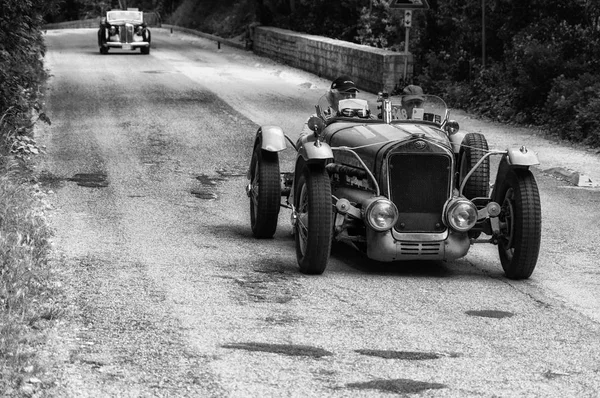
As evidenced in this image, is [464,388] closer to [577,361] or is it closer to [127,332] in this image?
[577,361]

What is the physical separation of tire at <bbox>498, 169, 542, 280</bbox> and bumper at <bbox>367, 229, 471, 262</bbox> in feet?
1.26

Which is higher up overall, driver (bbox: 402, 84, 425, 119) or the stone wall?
driver (bbox: 402, 84, 425, 119)

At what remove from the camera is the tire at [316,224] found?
30.1 ft

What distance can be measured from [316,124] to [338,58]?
63.9 ft

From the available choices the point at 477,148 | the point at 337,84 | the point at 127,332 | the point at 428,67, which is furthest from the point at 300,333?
the point at 428,67

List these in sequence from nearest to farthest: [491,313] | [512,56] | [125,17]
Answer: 1. [491,313]
2. [512,56]
3. [125,17]

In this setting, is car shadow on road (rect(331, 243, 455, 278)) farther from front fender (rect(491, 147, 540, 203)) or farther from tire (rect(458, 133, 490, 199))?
front fender (rect(491, 147, 540, 203))

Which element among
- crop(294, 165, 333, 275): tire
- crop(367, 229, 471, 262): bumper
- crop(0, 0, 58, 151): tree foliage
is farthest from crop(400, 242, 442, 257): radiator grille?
crop(0, 0, 58, 151): tree foliage

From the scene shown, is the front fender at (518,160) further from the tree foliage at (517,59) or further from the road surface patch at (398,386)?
the tree foliage at (517,59)

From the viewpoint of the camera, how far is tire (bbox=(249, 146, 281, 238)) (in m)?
10.8

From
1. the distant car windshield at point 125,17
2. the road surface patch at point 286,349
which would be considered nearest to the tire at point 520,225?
the road surface patch at point 286,349

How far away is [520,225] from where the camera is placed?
9.34 metres

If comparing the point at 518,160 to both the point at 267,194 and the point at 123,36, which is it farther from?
the point at 123,36

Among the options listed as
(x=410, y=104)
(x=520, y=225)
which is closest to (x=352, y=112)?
(x=410, y=104)
